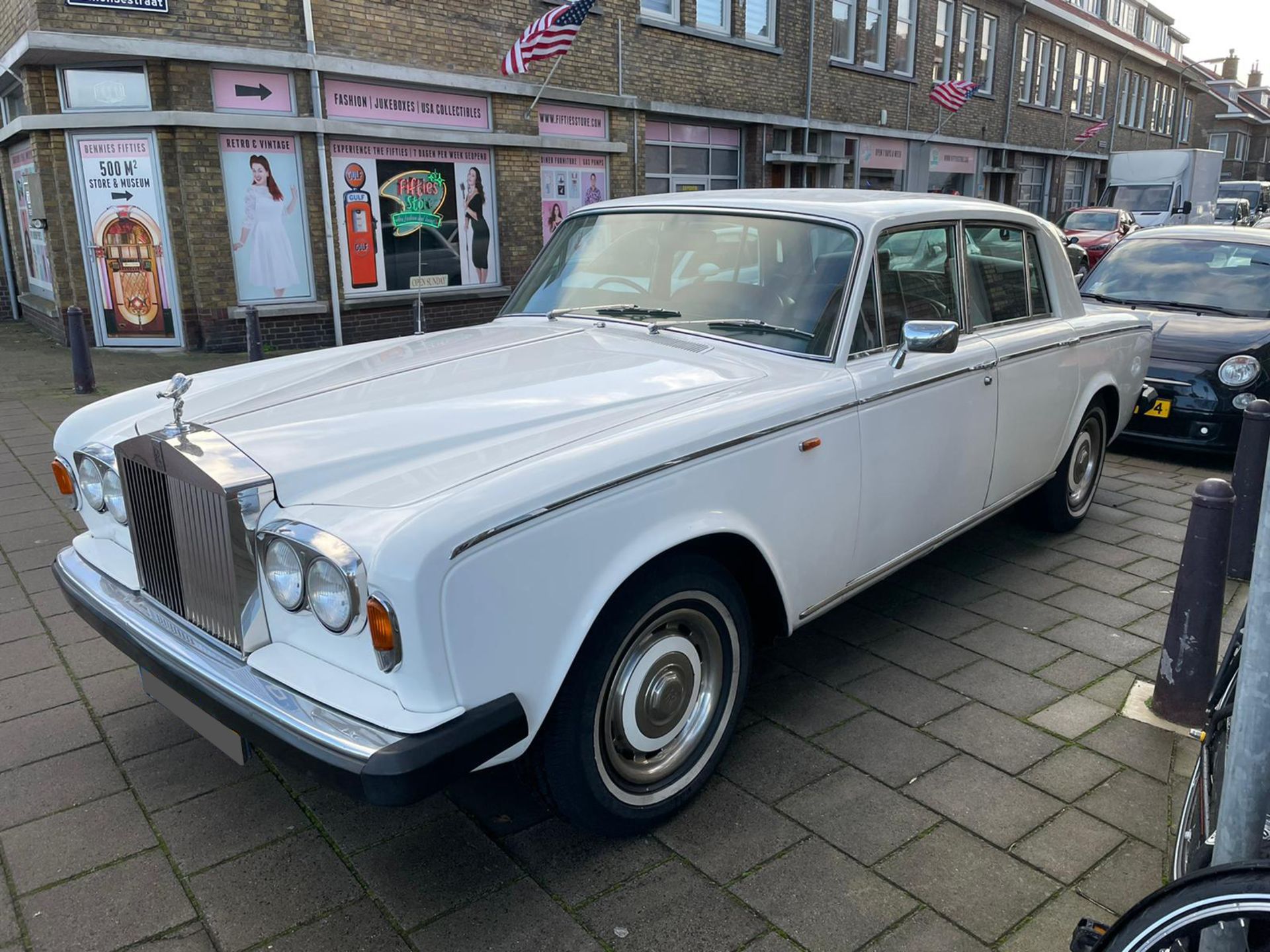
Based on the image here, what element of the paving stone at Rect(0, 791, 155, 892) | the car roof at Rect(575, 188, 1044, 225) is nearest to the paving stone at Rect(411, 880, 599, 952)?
the paving stone at Rect(0, 791, 155, 892)

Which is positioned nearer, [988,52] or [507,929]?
[507,929]

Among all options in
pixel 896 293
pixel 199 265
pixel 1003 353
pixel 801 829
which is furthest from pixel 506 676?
pixel 199 265

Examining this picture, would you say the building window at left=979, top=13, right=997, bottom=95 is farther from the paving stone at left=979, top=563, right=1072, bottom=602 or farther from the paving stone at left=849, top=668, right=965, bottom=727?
the paving stone at left=849, top=668, right=965, bottom=727

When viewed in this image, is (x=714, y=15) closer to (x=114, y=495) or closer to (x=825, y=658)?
(x=825, y=658)

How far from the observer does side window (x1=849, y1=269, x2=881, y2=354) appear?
11.4ft

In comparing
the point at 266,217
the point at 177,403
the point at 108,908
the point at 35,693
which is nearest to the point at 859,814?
the point at 108,908

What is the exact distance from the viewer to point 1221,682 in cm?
259

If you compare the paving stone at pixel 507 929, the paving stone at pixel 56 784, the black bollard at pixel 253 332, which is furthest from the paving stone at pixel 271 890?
the black bollard at pixel 253 332

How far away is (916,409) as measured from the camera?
360 centimetres

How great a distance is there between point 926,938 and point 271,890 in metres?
1.71

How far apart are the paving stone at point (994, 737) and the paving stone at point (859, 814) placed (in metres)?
0.42

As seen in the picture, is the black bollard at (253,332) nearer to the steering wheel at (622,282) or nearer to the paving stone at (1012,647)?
the steering wheel at (622,282)

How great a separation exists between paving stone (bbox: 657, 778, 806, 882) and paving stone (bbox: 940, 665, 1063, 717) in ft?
3.79

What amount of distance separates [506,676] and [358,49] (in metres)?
11.5
